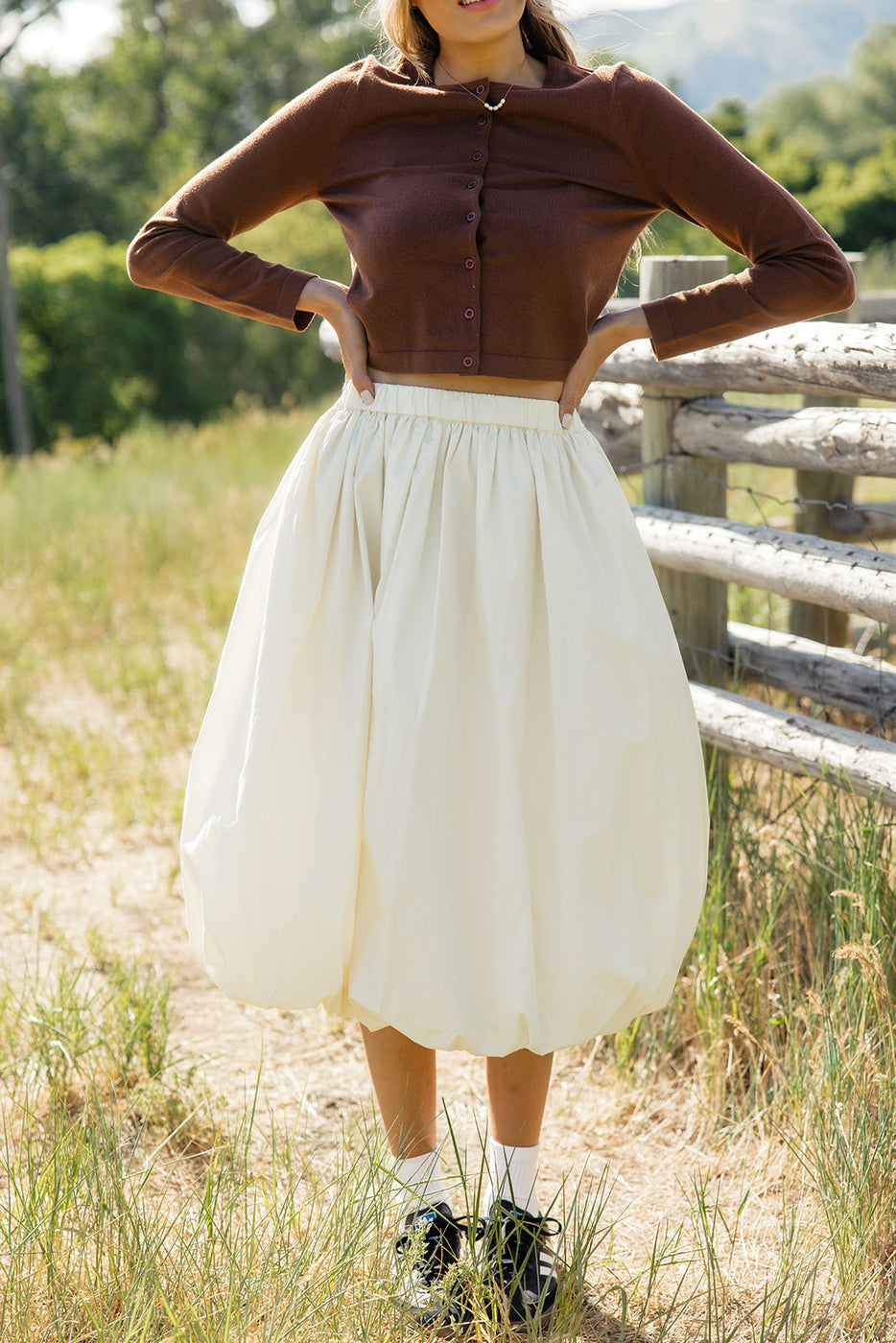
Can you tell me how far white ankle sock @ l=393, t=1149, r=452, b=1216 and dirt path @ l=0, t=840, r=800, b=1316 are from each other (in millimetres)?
138

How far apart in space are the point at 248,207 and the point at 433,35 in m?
0.43

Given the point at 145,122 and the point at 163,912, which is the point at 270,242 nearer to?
the point at 163,912

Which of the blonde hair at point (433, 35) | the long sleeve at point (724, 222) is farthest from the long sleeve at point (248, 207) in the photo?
the long sleeve at point (724, 222)

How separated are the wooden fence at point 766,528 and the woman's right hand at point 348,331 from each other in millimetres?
1176

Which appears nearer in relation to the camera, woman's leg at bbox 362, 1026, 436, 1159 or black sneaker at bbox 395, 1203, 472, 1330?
black sneaker at bbox 395, 1203, 472, 1330

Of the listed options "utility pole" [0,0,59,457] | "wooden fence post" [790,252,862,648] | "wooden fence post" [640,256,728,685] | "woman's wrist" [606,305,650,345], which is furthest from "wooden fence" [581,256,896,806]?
"utility pole" [0,0,59,457]

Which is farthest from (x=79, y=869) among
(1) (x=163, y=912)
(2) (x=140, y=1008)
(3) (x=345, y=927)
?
(3) (x=345, y=927)

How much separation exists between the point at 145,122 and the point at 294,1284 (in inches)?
1372

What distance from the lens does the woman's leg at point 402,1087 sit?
79.4 inches

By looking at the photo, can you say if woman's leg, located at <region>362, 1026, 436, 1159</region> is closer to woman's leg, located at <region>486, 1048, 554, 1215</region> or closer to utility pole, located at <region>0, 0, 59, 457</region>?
woman's leg, located at <region>486, 1048, 554, 1215</region>

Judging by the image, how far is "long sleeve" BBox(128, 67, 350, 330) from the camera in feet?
6.39

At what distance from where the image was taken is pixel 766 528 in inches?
118

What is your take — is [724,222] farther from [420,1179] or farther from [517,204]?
[420,1179]

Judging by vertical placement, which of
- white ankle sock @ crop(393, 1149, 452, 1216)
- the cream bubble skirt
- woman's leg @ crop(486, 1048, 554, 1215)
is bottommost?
white ankle sock @ crop(393, 1149, 452, 1216)
